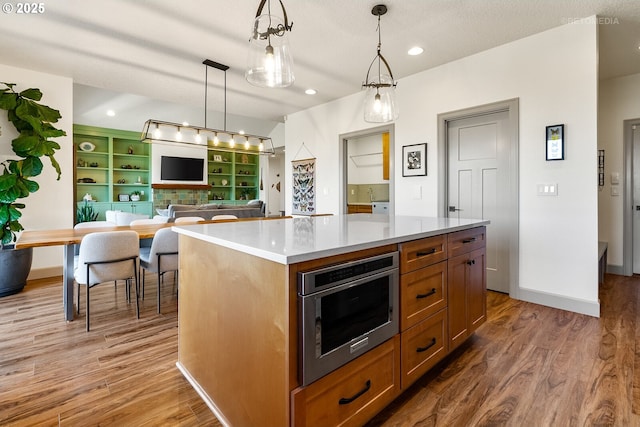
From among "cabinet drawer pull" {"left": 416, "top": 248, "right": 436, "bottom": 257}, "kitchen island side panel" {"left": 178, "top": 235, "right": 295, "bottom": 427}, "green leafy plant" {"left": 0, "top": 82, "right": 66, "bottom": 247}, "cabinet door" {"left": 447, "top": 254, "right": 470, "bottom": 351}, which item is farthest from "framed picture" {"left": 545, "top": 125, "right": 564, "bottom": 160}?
"green leafy plant" {"left": 0, "top": 82, "right": 66, "bottom": 247}

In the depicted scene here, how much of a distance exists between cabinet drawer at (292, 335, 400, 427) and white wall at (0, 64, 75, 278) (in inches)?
179

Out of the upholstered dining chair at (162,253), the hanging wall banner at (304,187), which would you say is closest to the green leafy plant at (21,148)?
the upholstered dining chair at (162,253)

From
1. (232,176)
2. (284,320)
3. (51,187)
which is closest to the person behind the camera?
(284,320)

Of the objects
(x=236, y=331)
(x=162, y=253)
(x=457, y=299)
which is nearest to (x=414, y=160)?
(x=457, y=299)

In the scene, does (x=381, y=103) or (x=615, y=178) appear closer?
(x=381, y=103)

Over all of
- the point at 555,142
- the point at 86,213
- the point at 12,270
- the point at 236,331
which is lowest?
the point at 12,270

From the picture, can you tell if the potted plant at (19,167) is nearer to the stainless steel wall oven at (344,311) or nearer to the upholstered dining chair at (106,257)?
the upholstered dining chair at (106,257)

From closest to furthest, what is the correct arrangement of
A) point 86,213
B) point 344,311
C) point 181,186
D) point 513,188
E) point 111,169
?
1. point 344,311
2. point 513,188
3. point 86,213
4. point 111,169
5. point 181,186

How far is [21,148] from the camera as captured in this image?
11.1ft

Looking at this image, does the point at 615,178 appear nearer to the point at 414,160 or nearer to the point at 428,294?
the point at 414,160

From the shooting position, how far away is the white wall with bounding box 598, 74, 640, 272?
390 centimetres

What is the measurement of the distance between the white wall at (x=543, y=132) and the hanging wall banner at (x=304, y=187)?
2.37 meters

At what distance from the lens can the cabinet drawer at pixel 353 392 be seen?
1.11 meters

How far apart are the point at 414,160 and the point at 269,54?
2.66m
